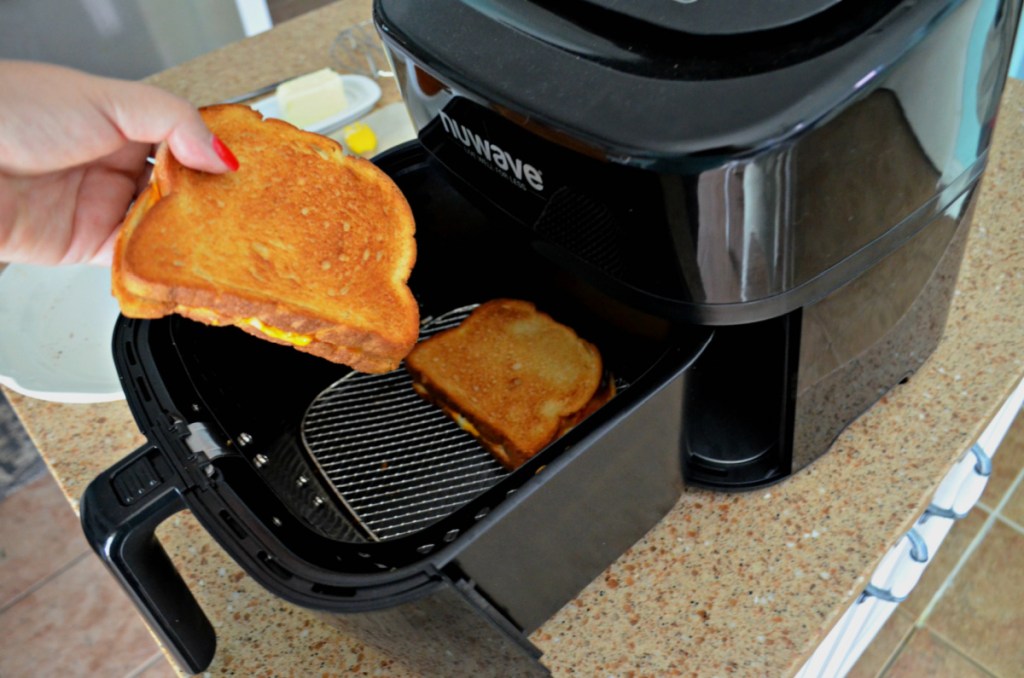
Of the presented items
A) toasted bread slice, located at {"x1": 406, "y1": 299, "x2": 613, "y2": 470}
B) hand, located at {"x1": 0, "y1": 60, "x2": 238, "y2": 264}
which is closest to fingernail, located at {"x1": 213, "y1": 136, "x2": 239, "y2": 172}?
hand, located at {"x1": 0, "y1": 60, "x2": 238, "y2": 264}

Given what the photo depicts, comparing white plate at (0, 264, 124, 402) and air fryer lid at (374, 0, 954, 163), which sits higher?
air fryer lid at (374, 0, 954, 163)

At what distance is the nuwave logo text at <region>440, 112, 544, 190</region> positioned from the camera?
0.52 metres

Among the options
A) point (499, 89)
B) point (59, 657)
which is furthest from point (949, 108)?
point (59, 657)

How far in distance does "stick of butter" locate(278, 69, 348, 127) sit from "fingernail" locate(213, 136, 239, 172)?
1.82ft

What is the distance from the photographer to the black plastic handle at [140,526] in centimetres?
49

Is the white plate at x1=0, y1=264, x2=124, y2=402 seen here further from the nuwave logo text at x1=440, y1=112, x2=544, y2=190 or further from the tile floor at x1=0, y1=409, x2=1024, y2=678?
the tile floor at x1=0, y1=409, x2=1024, y2=678

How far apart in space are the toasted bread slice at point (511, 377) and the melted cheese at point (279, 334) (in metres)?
0.19

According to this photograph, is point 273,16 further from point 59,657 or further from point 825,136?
point 825,136

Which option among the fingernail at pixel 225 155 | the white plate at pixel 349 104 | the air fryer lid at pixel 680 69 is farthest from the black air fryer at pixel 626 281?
the white plate at pixel 349 104

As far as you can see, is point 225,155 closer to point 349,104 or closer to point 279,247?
point 279,247

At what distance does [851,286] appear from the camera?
1.77 feet

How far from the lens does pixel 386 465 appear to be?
703 millimetres

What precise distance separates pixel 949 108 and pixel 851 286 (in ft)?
0.40

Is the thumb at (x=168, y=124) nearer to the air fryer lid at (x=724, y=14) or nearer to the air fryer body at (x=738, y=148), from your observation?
the air fryer body at (x=738, y=148)
